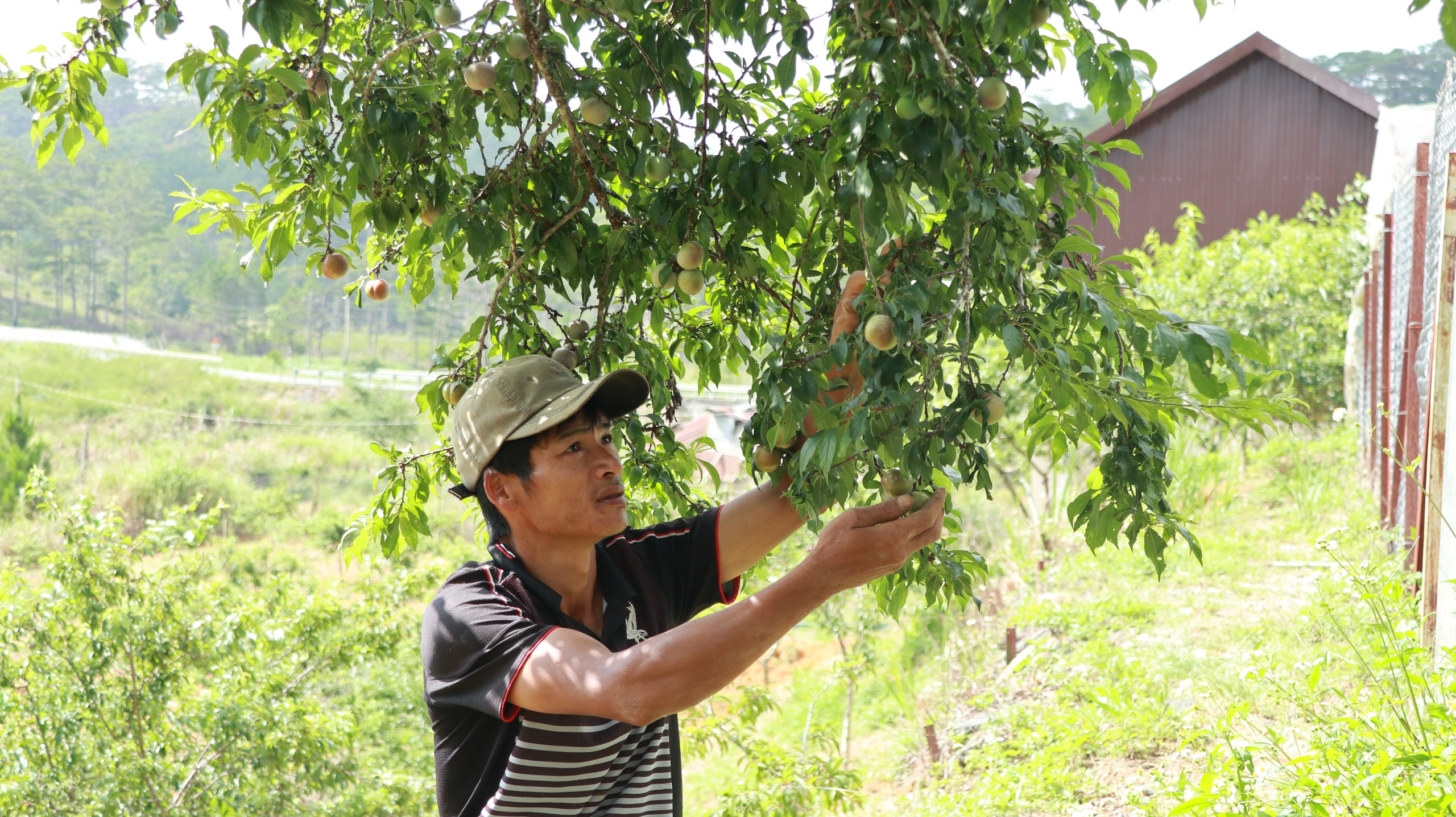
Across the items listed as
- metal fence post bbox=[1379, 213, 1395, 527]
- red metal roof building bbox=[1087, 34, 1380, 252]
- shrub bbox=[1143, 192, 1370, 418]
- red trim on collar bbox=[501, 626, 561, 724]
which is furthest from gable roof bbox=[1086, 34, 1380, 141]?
red trim on collar bbox=[501, 626, 561, 724]

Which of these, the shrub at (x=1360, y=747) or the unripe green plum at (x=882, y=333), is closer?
the unripe green plum at (x=882, y=333)

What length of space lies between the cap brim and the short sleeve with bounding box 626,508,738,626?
0.22 m

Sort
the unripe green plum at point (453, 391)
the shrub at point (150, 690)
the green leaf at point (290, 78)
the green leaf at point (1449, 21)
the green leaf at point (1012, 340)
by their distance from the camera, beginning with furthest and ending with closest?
the shrub at point (150, 690) → the unripe green plum at point (453, 391) → the green leaf at point (290, 78) → the green leaf at point (1012, 340) → the green leaf at point (1449, 21)

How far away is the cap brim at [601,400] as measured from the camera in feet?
5.41

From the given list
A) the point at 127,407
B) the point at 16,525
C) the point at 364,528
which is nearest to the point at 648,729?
the point at 364,528

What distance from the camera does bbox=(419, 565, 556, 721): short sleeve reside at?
142 cm

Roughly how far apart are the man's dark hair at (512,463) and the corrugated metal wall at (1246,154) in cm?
1333

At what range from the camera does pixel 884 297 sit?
4.20ft

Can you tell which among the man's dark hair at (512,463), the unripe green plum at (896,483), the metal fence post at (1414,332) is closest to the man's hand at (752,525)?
the man's dark hair at (512,463)

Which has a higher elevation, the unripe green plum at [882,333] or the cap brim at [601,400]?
the unripe green plum at [882,333]

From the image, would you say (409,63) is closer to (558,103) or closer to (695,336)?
(558,103)

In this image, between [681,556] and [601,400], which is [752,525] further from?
[601,400]

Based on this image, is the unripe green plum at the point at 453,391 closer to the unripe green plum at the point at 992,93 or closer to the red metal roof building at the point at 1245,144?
the unripe green plum at the point at 992,93

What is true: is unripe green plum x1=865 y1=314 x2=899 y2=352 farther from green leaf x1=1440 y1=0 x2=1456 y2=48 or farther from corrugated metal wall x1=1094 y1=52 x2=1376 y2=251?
corrugated metal wall x1=1094 y1=52 x2=1376 y2=251
